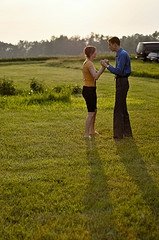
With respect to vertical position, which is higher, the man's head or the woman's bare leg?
the man's head

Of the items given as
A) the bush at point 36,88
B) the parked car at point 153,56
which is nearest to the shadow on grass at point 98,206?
the bush at point 36,88

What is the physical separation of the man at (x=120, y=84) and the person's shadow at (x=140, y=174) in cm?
32

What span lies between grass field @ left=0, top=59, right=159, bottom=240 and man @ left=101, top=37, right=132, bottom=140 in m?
0.31

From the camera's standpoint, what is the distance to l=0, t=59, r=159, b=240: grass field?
5125 mm

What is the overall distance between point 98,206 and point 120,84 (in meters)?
3.87

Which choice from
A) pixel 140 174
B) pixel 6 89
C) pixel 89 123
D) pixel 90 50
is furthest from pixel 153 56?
pixel 140 174

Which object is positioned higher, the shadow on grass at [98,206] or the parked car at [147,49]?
the shadow on grass at [98,206]

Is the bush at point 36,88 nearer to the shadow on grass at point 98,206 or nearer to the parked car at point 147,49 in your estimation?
the shadow on grass at point 98,206

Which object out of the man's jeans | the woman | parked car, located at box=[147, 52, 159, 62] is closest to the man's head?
the woman

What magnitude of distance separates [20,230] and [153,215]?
1651 mm

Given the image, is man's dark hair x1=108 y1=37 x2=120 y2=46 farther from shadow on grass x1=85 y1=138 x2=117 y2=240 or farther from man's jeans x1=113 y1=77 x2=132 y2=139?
shadow on grass x1=85 y1=138 x2=117 y2=240

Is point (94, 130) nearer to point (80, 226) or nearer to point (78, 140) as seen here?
point (78, 140)

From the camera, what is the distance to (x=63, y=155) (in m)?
8.14

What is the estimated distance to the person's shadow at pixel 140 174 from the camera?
583 centimetres
